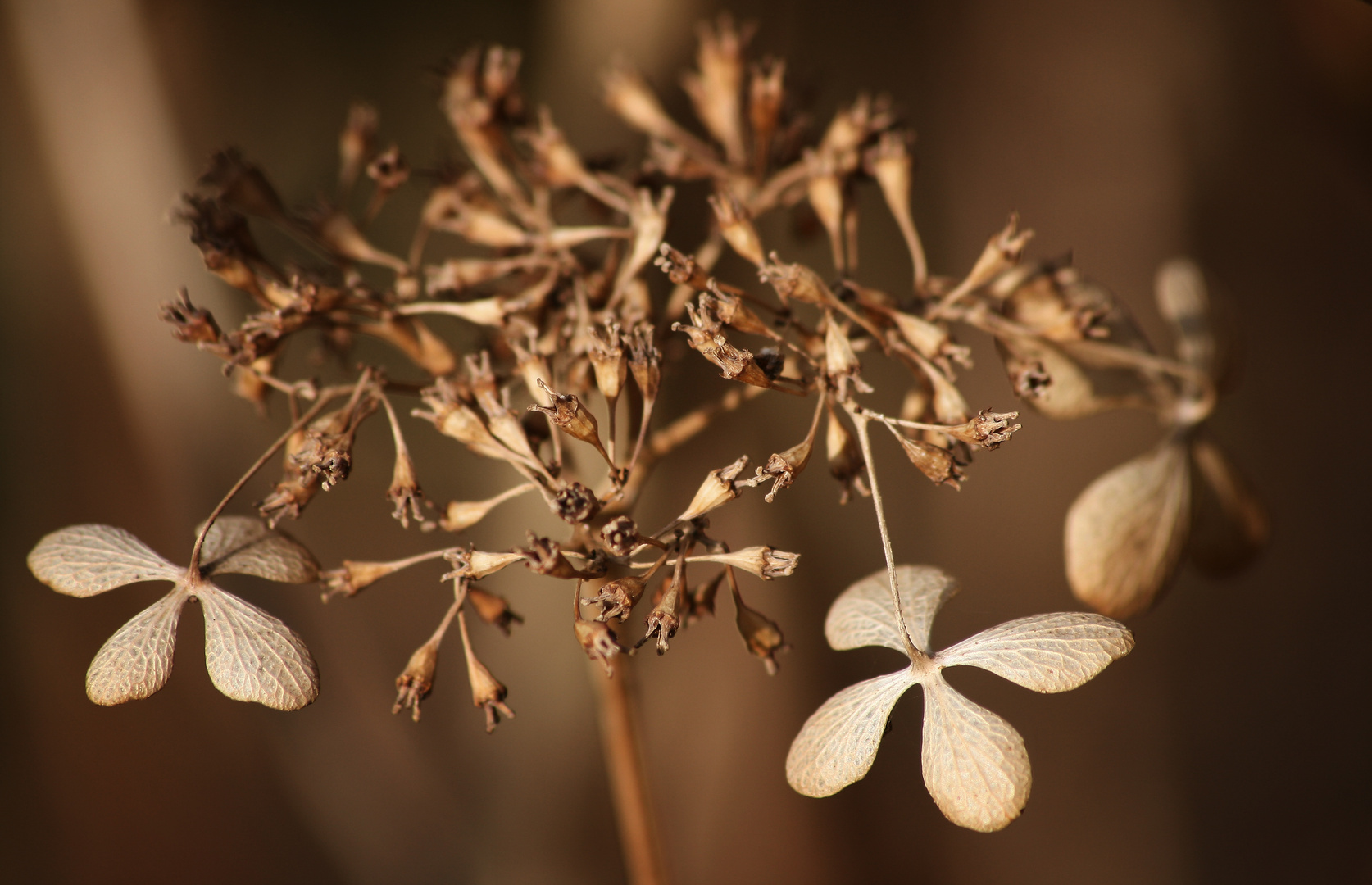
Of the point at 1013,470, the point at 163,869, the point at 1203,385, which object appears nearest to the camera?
the point at 1203,385

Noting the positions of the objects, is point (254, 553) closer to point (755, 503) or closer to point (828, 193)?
point (828, 193)

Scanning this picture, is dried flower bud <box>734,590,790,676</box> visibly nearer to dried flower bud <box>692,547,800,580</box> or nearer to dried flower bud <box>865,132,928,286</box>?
dried flower bud <box>692,547,800,580</box>

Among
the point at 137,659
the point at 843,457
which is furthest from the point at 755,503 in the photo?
the point at 137,659

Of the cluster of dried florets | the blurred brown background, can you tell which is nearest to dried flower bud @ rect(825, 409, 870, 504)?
the cluster of dried florets

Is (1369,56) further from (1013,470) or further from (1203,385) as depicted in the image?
(1203,385)

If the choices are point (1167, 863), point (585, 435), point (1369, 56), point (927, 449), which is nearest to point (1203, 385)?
point (927, 449)

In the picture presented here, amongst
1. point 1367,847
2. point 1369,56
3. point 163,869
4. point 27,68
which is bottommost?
point 1367,847

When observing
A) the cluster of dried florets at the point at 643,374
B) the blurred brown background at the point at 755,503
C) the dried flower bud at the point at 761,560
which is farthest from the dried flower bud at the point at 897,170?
the blurred brown background at the point at 755,503
